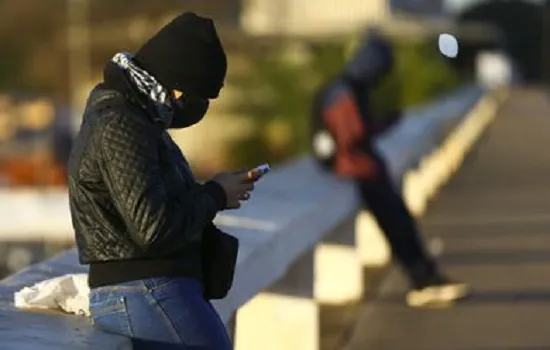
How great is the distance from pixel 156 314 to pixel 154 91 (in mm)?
716

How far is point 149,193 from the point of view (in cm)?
464

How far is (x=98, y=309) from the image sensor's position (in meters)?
4.92

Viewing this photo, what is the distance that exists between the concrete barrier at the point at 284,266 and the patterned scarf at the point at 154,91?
2.38ft

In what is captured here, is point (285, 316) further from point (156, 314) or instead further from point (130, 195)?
point (130, 195)

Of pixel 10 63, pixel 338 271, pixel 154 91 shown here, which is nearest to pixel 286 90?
pixel 338 271

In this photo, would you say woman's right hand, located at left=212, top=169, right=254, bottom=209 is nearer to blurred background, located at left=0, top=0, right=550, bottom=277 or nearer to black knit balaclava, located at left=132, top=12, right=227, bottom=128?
black knit balaclava, located at left=132, top=12, right=227, bottom=128

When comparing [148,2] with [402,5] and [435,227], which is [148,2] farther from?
[435,227]

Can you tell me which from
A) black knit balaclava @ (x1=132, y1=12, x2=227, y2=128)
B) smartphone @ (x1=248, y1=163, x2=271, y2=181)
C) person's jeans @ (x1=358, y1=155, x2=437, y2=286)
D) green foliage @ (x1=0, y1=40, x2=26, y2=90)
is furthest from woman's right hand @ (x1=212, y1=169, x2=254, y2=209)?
green foliage @ (x1=0, y1=40, x2=26, y2=90)

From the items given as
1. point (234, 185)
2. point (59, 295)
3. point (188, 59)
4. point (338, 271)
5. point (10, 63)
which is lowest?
point (10, 63)

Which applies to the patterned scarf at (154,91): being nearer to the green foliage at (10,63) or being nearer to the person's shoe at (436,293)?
the person's shoe at (436,293)

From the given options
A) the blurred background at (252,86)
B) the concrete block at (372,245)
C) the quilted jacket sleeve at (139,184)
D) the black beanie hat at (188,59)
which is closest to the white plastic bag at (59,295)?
the quilted jacket sleeve at (139,184)

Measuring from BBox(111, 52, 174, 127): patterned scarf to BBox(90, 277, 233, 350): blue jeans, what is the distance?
53cm

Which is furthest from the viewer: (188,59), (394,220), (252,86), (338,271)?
(252,86)

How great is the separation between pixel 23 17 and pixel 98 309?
90808mm
